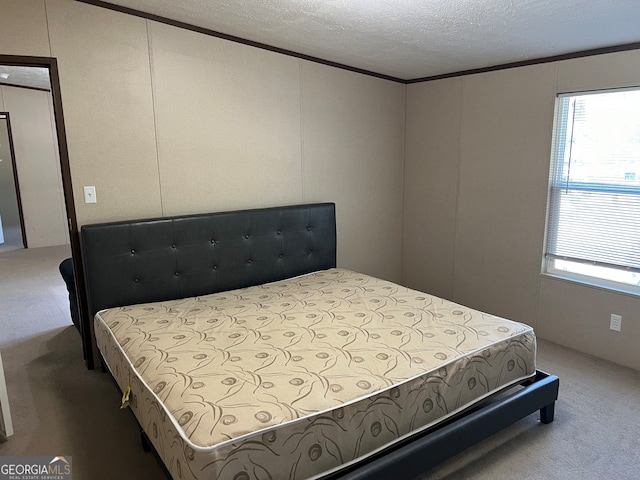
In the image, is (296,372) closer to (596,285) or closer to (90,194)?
(90,194)

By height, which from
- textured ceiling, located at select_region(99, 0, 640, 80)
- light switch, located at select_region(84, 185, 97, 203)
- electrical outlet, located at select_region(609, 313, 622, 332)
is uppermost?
textured ceiling, located at select_region(99, 0, 640, 80)

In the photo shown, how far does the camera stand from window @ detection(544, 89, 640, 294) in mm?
3027

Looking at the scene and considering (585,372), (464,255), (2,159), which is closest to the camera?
(585,372)

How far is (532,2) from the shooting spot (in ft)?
7.46

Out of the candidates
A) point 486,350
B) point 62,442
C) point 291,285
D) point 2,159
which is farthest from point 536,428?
point 2,159

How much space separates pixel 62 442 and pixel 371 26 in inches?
119

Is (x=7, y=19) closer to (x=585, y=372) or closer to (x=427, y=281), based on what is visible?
(x=427, y=281)

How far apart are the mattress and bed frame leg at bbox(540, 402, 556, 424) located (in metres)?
0.27

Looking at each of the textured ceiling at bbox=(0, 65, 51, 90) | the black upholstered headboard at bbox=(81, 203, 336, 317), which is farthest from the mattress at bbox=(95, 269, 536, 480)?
the textured ceiling at bbox=(0, 65, 51, 90)

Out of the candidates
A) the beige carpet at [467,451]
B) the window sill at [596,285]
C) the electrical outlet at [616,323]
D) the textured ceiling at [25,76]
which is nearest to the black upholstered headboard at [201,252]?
the beige carpet at [467,451]

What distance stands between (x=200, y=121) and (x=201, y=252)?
0.96m

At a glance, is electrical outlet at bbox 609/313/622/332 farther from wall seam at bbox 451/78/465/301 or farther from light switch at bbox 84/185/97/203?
light switch at bbox 84/185/97/203

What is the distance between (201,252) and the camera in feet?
10.5

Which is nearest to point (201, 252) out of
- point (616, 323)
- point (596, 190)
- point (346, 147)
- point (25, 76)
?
point (346, 147)
